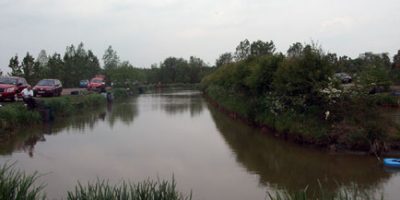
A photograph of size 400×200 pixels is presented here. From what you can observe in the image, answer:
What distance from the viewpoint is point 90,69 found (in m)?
62.9

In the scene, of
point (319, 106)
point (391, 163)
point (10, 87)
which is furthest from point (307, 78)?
point (10, 87)

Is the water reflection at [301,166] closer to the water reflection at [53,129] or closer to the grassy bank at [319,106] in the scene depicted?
the grassy bank at [319,106]

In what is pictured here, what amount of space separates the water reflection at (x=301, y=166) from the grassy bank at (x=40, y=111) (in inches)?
385

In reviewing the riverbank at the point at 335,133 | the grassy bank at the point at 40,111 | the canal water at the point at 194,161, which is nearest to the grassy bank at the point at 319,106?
the riverbank at the point at 335,133

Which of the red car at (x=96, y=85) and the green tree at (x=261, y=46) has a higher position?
the green tree at (x=261, y=46)

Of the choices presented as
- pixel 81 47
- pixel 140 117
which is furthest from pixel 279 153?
pixel 81 47

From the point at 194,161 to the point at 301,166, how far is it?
3.48 meters

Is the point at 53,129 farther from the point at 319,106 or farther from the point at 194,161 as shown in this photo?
the point at 319,106

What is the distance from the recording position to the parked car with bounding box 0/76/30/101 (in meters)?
23.8

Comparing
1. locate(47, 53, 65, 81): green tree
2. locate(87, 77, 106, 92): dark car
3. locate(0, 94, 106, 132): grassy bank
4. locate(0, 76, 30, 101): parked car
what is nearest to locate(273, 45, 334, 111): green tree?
locate(0, 94, 106, 132): grassy bank

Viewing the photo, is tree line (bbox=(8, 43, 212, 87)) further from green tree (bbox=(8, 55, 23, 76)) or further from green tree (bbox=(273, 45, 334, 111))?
green tree (bbox=(273, 45, 334, 111))

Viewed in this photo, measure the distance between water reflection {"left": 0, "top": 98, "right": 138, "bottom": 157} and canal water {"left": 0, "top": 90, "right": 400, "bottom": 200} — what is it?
41 mm

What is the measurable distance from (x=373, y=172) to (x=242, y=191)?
4.44m

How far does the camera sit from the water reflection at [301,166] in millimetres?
12055
